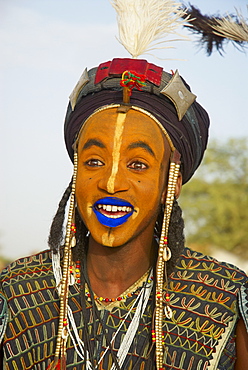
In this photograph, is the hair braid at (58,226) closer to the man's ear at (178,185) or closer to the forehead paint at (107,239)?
the forehead paint at (107,239)

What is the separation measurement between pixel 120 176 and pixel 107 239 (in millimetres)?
366

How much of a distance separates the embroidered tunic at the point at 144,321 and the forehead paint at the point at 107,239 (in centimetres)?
42

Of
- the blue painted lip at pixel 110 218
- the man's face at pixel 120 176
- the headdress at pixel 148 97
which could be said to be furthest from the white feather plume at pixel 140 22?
the blue painted lip at pixel 110 218

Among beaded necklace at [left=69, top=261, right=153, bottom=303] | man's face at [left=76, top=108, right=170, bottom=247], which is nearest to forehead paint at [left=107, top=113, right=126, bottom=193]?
man's face at [left=76, top=108, right=170, bottom=247]

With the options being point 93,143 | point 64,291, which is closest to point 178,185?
point 93,143

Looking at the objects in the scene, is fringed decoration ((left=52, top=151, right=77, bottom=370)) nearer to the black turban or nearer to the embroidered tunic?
the embroidered tunic

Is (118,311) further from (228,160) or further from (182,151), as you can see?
(228,160)

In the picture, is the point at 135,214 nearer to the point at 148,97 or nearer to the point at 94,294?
the point at 94,294

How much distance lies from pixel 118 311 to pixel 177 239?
0.56m

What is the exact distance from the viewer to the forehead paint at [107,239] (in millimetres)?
3750

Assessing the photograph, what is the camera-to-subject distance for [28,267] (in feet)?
13.5

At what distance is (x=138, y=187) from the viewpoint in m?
3.74

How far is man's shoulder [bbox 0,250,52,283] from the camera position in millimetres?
4051

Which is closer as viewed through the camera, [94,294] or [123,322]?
[123,322]
